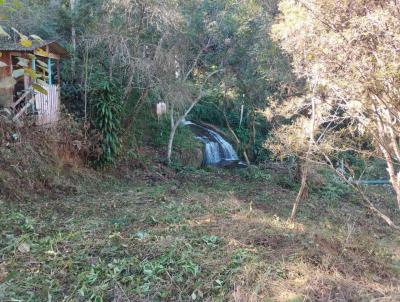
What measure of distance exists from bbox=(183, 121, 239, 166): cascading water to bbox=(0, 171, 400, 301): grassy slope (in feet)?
24.9

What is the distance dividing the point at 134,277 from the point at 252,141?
12466 mm

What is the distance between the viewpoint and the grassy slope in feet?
13.9

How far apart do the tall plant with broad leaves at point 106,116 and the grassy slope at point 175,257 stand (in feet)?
8.26

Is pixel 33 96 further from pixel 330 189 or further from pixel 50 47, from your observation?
pixel 330 189

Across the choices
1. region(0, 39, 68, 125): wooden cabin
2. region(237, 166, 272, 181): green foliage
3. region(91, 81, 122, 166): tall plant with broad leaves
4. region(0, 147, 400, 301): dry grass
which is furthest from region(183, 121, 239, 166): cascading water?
region(0, 147, 400, 301): dry grass

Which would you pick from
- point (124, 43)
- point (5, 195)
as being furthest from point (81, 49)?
point (5, 195)

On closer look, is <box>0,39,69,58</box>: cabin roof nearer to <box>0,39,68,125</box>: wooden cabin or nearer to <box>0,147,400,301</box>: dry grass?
<box>0,39,68,125</box>: wooden cabin

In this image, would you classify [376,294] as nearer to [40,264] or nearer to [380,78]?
[380,78]

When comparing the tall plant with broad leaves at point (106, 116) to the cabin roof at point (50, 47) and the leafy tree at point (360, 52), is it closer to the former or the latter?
the cabin roof at point (50, 47)

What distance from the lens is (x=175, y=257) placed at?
5.04 metres

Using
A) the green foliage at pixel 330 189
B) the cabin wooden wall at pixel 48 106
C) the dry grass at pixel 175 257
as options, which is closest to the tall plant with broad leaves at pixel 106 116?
the cabin wooden wall at pixel 48 106

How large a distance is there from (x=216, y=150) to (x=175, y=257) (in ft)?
37.6

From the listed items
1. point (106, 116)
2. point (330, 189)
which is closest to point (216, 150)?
point (330, 189)

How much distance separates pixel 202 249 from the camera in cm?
548
